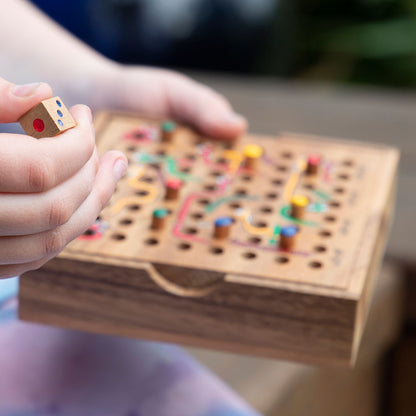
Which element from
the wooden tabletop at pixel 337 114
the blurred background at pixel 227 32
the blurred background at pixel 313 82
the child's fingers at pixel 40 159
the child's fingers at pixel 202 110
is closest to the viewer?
the child's fingers at pixel 40 159

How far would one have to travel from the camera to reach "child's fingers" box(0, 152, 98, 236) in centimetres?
39

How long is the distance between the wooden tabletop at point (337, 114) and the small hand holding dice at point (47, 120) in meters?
0.78

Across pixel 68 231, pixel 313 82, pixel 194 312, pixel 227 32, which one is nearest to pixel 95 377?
pixel 194 312

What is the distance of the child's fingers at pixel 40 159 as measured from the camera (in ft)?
1.25

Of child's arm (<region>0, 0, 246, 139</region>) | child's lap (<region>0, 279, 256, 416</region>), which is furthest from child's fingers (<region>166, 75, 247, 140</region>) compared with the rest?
child's lap (<region>0, 279, 256, 416</region>)

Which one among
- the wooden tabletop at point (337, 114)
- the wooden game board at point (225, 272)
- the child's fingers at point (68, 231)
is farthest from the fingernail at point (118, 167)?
the wooden tabletop at point (337, 114)

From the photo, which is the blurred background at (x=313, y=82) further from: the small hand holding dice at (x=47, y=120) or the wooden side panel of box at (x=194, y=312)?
the small hand holding dice at (x=47, y=120)

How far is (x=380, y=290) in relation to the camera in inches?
39.7

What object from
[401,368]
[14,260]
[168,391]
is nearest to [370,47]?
[401,368]

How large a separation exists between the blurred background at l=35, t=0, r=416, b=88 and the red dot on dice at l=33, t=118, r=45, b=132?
1326 millimetres

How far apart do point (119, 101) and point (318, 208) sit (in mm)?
274

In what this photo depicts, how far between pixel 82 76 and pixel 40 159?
0.43 metres

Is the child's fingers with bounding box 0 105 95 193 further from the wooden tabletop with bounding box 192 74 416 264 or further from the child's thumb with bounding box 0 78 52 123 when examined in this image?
the wooden tabletop with bounding box 192 74 416 264

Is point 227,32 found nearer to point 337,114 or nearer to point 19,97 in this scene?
point 337,114
